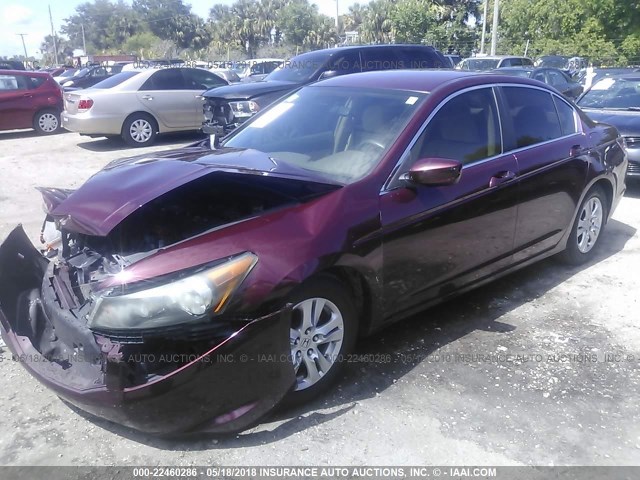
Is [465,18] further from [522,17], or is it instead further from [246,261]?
[246,261]

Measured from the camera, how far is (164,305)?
8.35 feet

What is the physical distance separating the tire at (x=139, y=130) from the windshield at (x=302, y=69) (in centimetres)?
276

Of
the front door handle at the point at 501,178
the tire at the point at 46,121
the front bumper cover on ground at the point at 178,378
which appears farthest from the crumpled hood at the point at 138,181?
the tire at the point at 46,121

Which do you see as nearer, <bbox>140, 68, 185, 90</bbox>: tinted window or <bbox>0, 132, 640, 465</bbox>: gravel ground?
<bbox>0, 132, 640, 465</bbox>: gravel ground

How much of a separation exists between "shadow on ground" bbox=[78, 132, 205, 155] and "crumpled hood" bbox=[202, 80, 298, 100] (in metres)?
2.52

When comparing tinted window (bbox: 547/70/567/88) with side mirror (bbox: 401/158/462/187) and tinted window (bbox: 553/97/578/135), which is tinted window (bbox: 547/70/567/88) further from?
side mirror (bbox: 401/158/462/187)

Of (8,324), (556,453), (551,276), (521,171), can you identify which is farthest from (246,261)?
(551,276)

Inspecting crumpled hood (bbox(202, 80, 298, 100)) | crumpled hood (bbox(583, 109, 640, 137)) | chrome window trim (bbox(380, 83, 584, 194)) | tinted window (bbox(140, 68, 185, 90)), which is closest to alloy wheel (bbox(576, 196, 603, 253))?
chrome window trim (bbox(380, 83, 584, 194))

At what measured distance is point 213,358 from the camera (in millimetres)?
2539

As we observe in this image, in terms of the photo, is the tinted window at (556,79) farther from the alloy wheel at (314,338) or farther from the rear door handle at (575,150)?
the alloy wheel at (314,338)

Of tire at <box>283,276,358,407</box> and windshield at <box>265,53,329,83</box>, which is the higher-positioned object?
windshield at <box>265,53,329,83</box>

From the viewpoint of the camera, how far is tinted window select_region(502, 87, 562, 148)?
4309mm

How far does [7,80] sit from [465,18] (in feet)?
138

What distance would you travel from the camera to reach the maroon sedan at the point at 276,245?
101 inches
